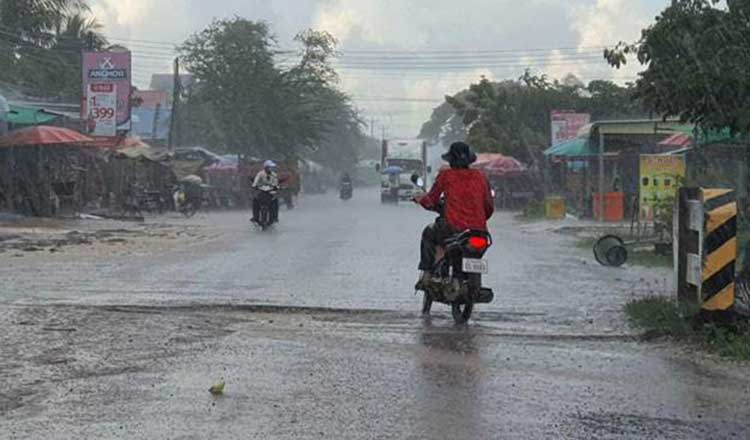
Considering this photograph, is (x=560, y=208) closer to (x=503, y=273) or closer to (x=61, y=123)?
(x=61, y=123)

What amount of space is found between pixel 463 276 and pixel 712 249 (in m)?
2.30

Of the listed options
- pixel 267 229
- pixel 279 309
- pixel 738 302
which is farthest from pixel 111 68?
pixel 738 302

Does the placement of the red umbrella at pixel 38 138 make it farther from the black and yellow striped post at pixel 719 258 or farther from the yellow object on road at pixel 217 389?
the yellow object on road at pixel 217 389

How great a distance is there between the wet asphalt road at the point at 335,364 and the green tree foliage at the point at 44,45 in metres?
31.8

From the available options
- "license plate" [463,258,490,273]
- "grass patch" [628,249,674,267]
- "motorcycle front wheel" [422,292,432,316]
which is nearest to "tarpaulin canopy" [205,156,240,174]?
"grass patch" [628,249,674,267]

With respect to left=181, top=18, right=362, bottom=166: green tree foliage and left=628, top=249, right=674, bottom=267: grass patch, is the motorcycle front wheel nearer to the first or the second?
left=628, top=249, right=674, bottom=267: grass patch

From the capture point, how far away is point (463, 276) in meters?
10.7

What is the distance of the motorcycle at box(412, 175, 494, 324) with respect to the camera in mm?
10586

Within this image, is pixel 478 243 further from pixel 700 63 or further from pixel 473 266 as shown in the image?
pixel 700 63

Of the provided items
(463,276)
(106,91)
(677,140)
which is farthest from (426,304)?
(106,91)

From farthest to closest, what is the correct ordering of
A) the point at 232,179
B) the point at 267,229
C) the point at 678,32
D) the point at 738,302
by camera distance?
the point at 232,179 → the point at 267,229 → the point at 678,32 → the point at 738,302

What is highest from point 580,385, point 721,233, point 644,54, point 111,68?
point 111,68

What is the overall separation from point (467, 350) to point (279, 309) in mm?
2884

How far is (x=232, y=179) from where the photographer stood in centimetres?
5059
